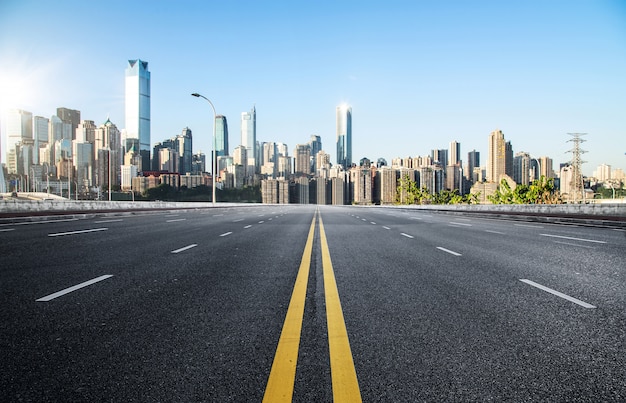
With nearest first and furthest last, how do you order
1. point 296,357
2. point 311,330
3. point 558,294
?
point 296,357
point 311,330
point 558,294

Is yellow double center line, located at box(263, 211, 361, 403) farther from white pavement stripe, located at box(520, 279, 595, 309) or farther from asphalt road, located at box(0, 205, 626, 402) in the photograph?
white pavement stripe, located at box(520, 279, 595, 309)

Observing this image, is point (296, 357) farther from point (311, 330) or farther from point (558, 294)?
point (558, 294)

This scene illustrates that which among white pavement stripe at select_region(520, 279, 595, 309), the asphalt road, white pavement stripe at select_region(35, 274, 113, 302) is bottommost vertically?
white pavement stripe at select_region(520, 279, 595, 309)

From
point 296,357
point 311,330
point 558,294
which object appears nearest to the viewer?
point 296,357

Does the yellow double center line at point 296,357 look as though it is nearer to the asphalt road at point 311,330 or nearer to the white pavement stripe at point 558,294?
the asphalt road at point 311,330

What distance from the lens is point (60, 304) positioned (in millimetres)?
4984

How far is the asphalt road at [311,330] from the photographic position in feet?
9.46

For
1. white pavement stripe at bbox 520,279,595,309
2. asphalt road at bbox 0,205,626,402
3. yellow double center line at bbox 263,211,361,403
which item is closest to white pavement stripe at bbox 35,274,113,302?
asphalt road at bbox 0,205,626,402

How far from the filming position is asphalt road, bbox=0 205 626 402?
9.46 ft

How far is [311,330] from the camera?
408 centimetres

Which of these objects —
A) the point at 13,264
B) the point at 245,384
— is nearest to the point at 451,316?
the point at 245,384

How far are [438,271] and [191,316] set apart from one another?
4719 millimetres

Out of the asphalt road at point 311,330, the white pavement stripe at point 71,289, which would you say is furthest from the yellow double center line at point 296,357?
the white pavement stripe at point 71,289

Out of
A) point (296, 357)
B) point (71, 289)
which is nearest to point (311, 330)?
point (296, 357)
